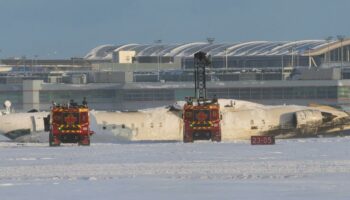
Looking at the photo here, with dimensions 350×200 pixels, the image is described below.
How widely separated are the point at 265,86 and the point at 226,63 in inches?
1439

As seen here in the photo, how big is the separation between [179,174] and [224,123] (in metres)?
41.7

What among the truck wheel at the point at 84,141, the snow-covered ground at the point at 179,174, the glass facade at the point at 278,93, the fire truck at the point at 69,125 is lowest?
the truck wheel at the point at 84,141

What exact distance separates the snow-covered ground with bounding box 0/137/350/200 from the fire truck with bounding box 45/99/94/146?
15510 millimetres

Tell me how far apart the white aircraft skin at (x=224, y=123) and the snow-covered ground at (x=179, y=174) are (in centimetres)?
2418

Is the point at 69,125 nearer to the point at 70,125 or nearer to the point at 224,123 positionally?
the point at 70,125

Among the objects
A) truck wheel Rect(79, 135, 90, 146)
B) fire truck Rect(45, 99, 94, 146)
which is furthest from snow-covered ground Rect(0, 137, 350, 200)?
fire truck Rect(45, 99, 94, 146)

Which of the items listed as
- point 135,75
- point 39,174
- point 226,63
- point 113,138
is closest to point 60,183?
point 39,174

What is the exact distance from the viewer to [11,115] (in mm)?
79188

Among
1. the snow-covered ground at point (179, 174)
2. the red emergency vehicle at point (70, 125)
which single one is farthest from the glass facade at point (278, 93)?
the snow-covered ground at point (179, 174)

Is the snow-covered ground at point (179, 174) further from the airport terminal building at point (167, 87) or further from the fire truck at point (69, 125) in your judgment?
the airport terminal building at point (167, 87)

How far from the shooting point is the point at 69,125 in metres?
70.2

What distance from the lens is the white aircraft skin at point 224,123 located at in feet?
258

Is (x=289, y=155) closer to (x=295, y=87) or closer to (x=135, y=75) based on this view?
(x=295, y=87)

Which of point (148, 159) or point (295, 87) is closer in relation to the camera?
point (148, 159)
